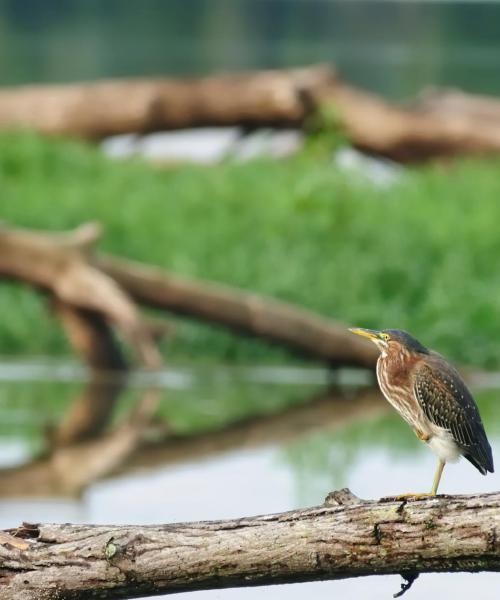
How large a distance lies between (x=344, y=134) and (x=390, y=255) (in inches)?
236

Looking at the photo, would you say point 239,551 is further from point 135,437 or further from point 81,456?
point 135,437

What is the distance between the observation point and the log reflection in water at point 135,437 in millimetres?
8562

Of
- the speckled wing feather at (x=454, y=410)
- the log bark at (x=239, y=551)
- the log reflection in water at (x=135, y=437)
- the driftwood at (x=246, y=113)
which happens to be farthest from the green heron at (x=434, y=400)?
the driftwood at (x=246, y=113)

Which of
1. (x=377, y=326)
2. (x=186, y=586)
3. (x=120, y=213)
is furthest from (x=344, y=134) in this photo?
(x=186, y=586)

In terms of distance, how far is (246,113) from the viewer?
19.1m

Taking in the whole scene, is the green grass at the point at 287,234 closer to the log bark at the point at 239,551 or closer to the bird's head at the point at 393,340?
the bird's head at the point at 393,340

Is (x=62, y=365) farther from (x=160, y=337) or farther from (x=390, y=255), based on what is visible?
(x=390, y=255)

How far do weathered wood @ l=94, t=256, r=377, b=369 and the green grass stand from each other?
2.30 feet

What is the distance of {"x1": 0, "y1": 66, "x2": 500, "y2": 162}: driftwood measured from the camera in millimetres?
19000

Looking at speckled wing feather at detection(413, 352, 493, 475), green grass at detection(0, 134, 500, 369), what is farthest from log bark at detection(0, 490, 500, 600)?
green grass at detection(0, 134, 500, 369)

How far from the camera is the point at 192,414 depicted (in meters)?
10.1

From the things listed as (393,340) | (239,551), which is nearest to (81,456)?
(393,340)

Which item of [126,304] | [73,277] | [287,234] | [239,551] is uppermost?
[287,234]

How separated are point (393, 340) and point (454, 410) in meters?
0.32
